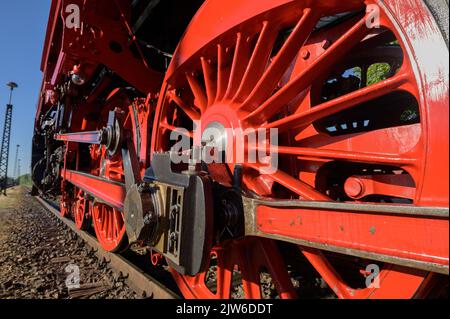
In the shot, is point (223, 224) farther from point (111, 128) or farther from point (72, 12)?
point (72, 12)

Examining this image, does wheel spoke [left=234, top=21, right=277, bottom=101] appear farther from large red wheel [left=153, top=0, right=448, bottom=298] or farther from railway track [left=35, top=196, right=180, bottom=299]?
railway track [left=35, top=196, right=180, bottom=299]

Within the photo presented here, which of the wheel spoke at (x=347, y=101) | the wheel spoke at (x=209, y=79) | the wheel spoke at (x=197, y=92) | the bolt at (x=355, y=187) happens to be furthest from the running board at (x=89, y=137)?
the bolt at (x=355, y=187)

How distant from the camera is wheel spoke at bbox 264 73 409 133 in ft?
3.23

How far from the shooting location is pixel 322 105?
1.24 metres

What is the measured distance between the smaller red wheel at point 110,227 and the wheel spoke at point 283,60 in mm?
1798

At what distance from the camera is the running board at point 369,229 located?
74 centimetres

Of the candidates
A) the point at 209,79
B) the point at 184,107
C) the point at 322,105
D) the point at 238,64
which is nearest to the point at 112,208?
the point at 184,107

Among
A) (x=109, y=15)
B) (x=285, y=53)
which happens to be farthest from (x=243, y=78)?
(x=109, y=15)

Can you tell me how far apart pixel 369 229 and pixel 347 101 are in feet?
1.67

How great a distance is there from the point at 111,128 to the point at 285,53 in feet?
5.02

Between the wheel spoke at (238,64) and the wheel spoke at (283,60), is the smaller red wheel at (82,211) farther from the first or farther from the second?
the wheel spoke at (283,60)

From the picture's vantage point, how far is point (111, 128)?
233cm

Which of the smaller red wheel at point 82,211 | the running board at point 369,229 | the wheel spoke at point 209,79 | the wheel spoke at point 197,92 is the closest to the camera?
the running board at point 369,229

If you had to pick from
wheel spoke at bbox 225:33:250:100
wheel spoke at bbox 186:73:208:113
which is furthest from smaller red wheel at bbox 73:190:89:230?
wheel spoke at bbox 225:33:250:100
